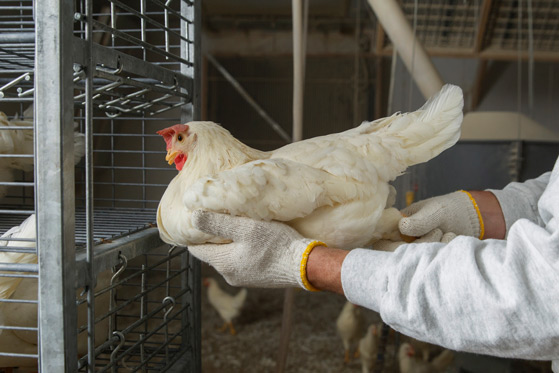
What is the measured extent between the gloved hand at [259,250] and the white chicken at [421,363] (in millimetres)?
1438

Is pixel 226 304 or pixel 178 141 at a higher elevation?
pixel 178 141

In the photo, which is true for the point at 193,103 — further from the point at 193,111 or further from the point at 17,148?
the point at 17,148

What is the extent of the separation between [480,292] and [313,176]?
1.18 feet

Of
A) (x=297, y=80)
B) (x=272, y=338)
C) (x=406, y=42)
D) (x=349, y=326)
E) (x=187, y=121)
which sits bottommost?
(x=272, y=338)

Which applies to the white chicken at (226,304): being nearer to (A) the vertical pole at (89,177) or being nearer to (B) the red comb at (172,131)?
(B) the red comb at (172,131)

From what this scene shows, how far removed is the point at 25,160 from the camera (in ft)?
4.00

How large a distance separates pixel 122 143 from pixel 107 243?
104 centimetres

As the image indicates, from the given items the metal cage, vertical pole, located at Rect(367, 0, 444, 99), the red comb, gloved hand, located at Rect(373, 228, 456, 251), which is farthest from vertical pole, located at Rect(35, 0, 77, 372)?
vertical pole, located at Rect(367, 0, 444, 99)

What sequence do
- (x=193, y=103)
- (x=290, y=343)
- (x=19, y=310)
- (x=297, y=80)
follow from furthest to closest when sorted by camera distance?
1. (x=290, y=343)
2. (x=297, y=80)
3. (x=193, y=103)
4. (x=19, y=310)

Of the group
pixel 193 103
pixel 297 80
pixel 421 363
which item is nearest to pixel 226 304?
pixel 421 363

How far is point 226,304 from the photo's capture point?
8.37ft

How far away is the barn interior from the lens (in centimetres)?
64

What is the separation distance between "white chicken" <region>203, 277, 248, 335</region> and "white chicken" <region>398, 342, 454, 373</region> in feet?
2.93

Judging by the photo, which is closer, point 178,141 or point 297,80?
point 178,141
